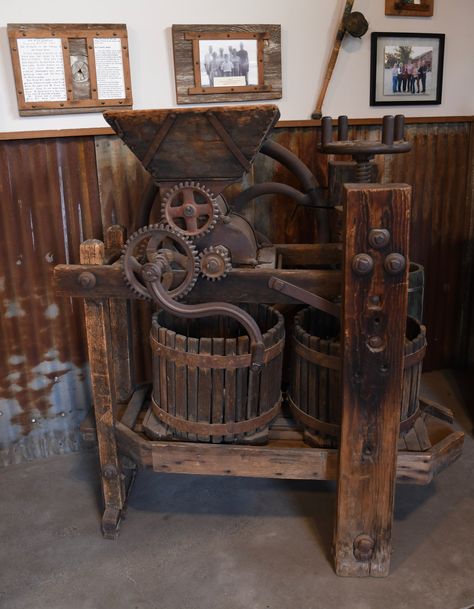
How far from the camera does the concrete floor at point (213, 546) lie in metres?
2.69

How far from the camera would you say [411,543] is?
299cm

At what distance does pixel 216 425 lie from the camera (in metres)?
2.82

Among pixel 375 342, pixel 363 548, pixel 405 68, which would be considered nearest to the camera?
pixel 375 342

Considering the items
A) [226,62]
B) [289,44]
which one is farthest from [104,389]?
[289,44]

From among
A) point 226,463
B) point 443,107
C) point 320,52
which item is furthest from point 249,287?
point 443,107

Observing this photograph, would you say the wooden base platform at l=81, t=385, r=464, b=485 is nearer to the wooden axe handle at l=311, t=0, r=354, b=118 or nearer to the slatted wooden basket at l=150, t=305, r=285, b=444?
the slatted wooden basket at l=150, t=305, r=285, b=444

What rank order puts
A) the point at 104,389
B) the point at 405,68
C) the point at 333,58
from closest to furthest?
1. the point at 104,389
2. the point at 333,58
3. the point at 405,68

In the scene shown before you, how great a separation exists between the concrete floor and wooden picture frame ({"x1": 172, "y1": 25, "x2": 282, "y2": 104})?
232 centimetres

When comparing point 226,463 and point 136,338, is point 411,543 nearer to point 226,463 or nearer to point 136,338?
point 226,463

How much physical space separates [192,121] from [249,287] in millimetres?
740

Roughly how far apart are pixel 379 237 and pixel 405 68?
201 centimetres

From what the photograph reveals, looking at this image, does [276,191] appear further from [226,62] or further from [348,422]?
[348,422]

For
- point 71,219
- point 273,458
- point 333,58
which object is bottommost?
point 273,458

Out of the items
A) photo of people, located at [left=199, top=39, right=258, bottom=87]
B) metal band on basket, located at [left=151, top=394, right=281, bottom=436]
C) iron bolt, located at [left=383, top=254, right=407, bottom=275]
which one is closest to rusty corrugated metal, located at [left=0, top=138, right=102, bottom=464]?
photo of people, located at [left=199, top=39, right=258, bottom=87]
